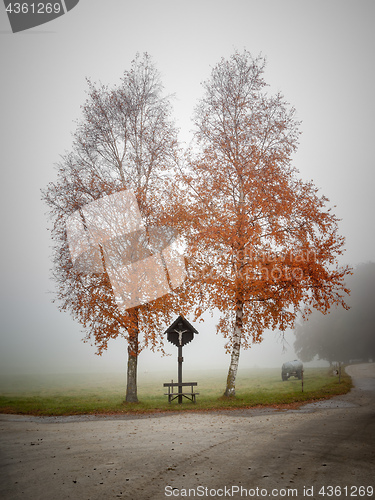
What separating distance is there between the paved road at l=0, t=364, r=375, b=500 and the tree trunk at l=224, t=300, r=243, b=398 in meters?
5.45

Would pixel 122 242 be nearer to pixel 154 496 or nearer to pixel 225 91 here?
pixel 225 91

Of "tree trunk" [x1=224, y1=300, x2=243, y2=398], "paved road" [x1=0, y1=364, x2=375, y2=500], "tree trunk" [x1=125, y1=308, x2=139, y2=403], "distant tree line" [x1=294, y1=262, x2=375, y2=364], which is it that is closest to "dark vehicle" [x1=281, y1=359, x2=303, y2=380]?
"tree trunk" [x1=224, y1=300, x2=243, y2=398]

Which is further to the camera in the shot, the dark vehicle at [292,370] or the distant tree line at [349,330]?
the distant tree line at [349,330]

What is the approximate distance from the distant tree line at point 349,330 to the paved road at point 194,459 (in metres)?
42.5

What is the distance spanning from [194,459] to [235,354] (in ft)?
34.6

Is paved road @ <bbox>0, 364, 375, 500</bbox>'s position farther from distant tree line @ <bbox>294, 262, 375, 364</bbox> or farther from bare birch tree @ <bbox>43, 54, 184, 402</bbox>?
distant tree line @ <bbox>294, 262, 375, 364</bbox>

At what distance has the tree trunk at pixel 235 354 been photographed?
1633cm

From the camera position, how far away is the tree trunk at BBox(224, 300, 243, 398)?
Answer: 1633 cm

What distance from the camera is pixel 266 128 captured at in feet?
58.7

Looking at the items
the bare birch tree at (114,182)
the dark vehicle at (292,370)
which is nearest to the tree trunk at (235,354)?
the bare birch tree at (114,182)

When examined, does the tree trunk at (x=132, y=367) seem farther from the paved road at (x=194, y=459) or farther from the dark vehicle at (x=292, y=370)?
the dark vehicle at (x=292, y=370)

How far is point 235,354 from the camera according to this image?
16.4 metres

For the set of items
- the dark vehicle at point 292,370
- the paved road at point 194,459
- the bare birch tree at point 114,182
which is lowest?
the dark vehicle at point 292,370

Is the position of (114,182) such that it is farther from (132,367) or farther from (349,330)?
(349,330)
